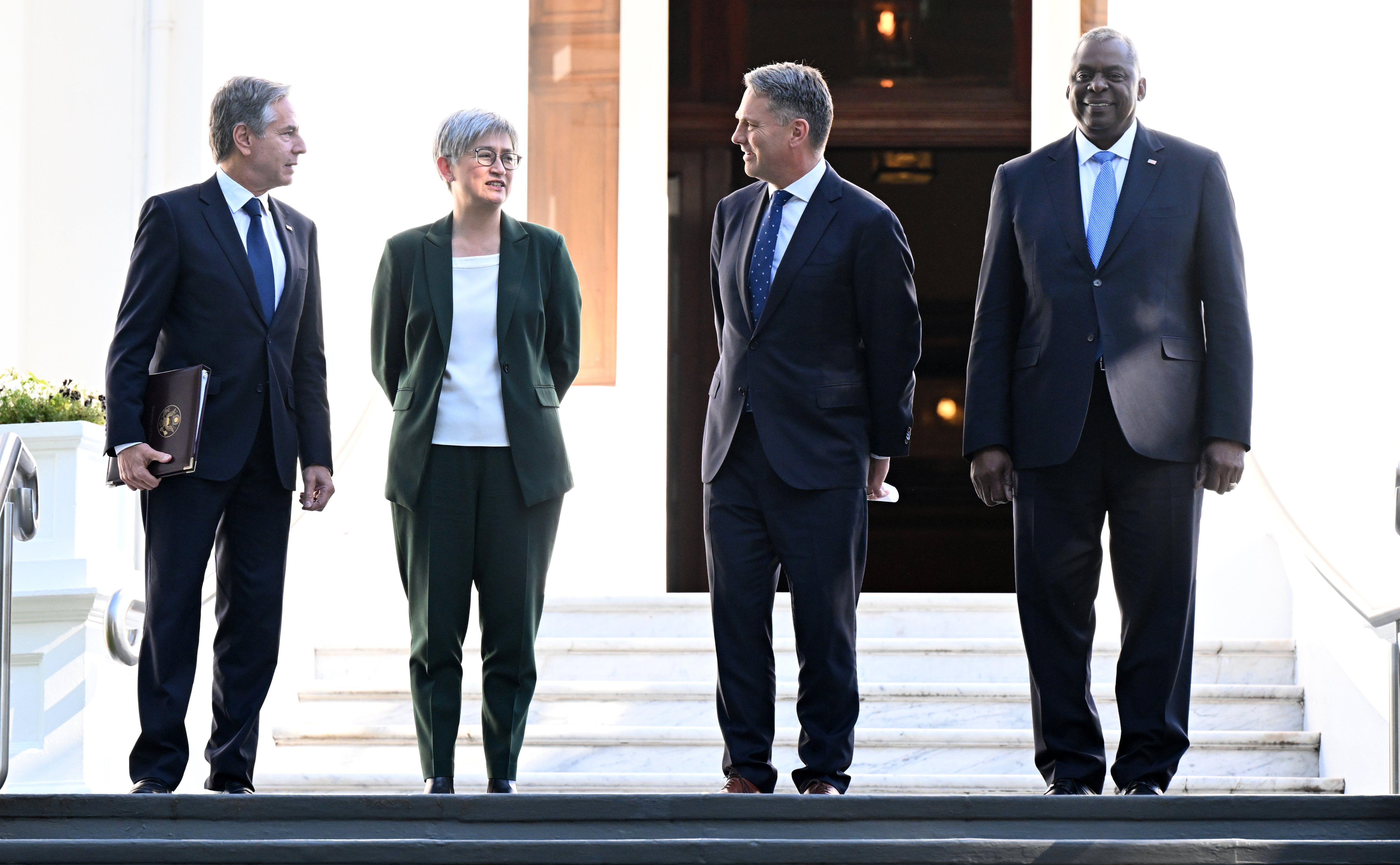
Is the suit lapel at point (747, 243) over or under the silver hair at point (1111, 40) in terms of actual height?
under

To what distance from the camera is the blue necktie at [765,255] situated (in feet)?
15.1

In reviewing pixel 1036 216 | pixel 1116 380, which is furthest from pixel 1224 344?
pixel 1036 216

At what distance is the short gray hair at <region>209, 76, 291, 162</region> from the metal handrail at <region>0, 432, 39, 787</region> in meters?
0.88

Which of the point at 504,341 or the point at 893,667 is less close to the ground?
the point at 504,341

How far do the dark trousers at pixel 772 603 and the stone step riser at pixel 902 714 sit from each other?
2.16m

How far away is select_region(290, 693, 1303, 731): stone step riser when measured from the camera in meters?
6.66

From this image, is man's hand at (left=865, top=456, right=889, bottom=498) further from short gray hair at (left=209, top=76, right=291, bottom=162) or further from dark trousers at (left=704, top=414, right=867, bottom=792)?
short gray hair at (left=209, top=76, right=291, bottom=162)

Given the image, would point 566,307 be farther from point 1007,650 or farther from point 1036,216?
point 1007,650

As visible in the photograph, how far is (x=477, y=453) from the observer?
4527 mm

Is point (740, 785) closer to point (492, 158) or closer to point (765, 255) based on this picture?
point (765, 255)

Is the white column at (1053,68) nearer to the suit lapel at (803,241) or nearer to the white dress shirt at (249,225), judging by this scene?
the suit lapel at (803,241)

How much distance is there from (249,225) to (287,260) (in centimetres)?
13

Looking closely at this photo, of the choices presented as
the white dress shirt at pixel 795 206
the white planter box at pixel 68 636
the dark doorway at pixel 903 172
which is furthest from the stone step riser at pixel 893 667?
the white dress shirt at pixel 795 206

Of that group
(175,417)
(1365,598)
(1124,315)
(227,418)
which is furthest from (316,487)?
(1365,598)
